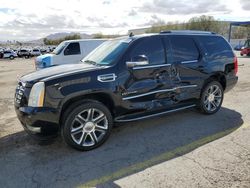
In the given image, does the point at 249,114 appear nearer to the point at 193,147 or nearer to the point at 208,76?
the point at 208,76

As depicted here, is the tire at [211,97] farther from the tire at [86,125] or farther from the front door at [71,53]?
the front door at [71,53]

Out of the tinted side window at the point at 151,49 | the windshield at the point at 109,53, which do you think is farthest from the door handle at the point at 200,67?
the windshield at the point at 109,53

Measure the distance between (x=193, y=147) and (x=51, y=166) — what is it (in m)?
2.28

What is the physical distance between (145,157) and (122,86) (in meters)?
1.25

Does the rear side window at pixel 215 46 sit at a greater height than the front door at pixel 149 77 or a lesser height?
greater

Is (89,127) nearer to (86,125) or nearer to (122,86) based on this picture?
(86,125)

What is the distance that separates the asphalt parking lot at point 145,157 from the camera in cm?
331

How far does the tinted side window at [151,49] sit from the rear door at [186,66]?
279 millimetres

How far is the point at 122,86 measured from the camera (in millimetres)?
4336

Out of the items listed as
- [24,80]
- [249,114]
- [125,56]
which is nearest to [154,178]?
[125,56]

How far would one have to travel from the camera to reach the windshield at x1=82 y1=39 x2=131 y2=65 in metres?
4.52

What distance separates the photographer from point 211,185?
10.3ft

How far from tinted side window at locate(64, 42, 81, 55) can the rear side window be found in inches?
379

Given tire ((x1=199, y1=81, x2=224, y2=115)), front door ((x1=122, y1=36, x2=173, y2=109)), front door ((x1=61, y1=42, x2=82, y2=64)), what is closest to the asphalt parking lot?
tire ((x1=199, y1=81, x2=224, y2=115))
